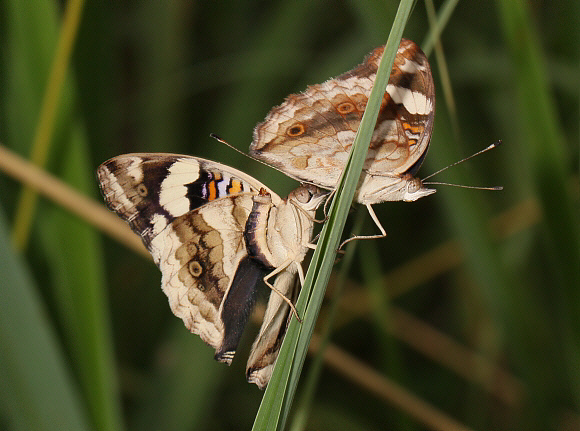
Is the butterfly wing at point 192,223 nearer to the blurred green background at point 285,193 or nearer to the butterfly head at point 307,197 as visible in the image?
the butterfly head at point 307,197

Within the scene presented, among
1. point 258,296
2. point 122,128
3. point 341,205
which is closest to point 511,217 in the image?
point 258,296

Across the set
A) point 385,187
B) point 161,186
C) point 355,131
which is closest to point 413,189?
point 385,187

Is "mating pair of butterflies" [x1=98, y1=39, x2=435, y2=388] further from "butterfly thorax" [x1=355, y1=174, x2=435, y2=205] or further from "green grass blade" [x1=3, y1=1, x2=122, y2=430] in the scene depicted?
"green grass blade" [x1=3, y1=1, x2=122, y2=430]

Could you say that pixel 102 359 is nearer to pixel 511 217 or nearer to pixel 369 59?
pixel 369 59

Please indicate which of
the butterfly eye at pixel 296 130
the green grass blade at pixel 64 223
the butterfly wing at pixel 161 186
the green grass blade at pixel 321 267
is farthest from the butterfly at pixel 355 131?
the green grass blade at pixel 64 223

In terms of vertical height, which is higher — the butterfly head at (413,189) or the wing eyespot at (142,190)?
the butterfly head at (413,189)

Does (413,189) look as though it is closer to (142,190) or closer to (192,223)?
(192,223)
